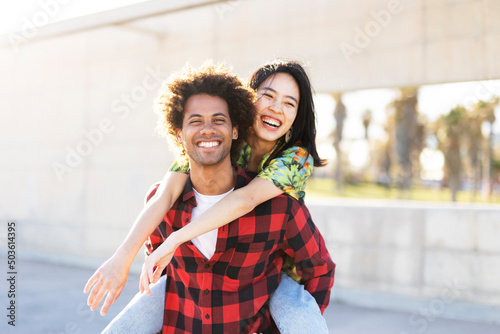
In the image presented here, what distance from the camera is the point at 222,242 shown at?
2217 millimetres

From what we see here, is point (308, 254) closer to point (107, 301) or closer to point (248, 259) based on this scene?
point (248, 259)

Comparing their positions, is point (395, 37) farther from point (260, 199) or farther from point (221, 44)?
point (260, 199)

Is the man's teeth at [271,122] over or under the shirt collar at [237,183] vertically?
over

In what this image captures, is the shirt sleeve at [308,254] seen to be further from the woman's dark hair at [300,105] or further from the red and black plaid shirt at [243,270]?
the woman's dark hair at [300,105]

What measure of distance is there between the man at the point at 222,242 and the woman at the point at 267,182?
86mm

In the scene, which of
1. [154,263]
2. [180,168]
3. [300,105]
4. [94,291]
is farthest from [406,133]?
[94,291]

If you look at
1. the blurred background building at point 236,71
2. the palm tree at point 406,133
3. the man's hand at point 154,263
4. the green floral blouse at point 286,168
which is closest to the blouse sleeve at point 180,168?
the green floral blouse at point 286,168

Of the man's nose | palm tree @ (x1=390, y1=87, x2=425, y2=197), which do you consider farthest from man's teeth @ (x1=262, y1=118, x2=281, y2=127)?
palm tree @ (x1=390, y1=87, x2=425, y2=197)

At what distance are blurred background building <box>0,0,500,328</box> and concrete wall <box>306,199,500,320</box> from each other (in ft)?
0.03

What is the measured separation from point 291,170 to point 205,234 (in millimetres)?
501

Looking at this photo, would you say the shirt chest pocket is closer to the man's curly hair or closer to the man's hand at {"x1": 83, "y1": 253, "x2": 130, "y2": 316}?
the man's hand at {"x1": 83, "y1": 253, "x2": 130, "y2": 316}

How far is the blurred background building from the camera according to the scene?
15.5 ft

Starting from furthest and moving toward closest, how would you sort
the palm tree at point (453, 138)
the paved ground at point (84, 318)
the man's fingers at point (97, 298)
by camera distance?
the palm tree at point (453, 138)
the paved ground at point (84, 318)
the man's fingers at point (97, 298)

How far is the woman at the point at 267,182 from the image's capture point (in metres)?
2.02
